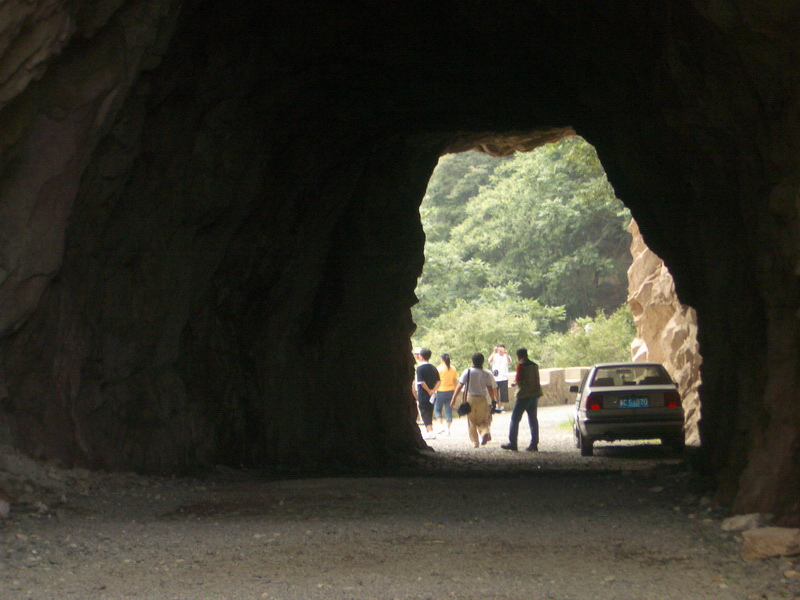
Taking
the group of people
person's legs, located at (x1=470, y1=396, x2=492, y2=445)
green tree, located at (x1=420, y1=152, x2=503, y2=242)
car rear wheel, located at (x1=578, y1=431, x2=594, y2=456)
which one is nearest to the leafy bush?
the group of people

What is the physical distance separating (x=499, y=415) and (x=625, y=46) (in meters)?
20.9

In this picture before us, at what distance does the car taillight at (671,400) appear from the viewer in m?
14.7

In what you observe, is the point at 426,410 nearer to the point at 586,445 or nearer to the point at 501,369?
the point at 586,445

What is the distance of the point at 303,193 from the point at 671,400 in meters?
6.85

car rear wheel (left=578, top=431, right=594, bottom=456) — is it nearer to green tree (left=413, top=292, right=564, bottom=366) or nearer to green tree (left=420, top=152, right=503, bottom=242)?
green tree (left=413, top=292, right=564, bottom=366)

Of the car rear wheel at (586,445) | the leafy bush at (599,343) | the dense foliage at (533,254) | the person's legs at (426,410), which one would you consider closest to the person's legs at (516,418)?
the car rear wheel at (586,445)

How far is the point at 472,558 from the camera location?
5719 millimetres

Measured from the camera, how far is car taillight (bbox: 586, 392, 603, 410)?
14.8 metres

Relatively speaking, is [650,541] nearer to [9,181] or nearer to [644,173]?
[9,181]

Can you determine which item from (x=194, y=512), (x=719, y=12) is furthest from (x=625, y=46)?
(x=194, y=512)

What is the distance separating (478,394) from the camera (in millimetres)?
16719

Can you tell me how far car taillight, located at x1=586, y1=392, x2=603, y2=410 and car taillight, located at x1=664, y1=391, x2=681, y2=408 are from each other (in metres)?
1.04

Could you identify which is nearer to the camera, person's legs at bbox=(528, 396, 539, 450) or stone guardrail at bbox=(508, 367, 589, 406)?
person's legs at bbox=(528, 396, 539, 450)

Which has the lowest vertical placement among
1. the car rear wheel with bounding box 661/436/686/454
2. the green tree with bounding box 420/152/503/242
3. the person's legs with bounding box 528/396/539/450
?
the car rear wheel with bounding box 661/436/686/454
